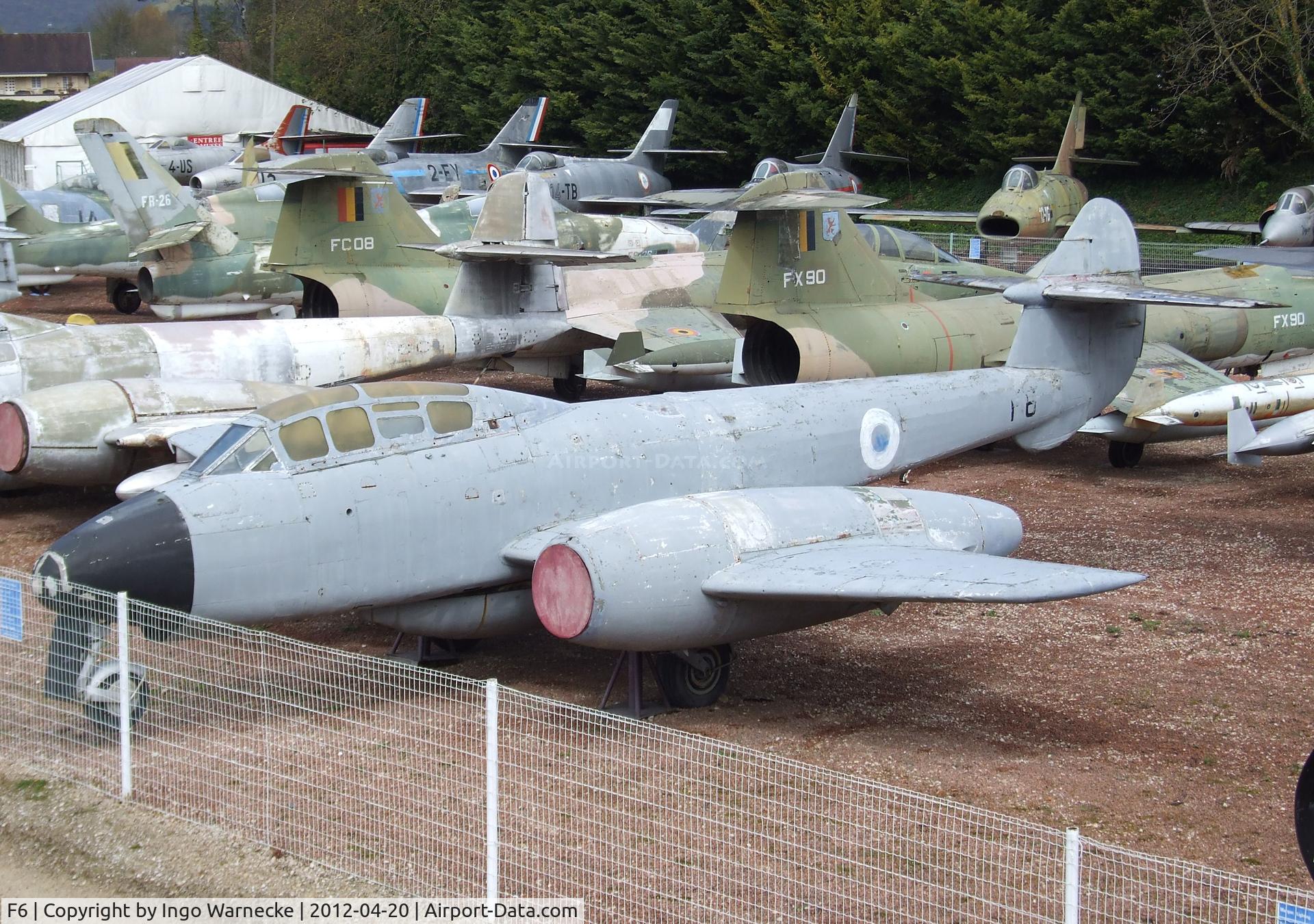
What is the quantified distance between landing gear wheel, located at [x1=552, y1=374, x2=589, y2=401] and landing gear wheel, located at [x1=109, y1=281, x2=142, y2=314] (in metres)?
12.2

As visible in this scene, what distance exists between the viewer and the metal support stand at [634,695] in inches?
332

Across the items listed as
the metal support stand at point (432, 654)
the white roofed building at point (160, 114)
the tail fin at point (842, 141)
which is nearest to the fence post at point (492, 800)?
the metal support stand at point (432, 654)

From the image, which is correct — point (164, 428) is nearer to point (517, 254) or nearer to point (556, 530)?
point (517, 254)

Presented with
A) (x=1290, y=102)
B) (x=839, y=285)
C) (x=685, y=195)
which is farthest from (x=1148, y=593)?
(x=1290, y=102)

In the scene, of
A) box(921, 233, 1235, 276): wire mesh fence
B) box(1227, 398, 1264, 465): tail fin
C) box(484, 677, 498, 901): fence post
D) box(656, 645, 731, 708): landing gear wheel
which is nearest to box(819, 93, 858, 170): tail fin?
box(921, 233, 1235, 276): wire mesh fence

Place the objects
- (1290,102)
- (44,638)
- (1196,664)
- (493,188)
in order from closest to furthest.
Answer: (44,638) < (1196,664) < (493,188) < (1290,102)

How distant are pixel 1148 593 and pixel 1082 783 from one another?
395cm

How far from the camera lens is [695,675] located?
874 centimetres

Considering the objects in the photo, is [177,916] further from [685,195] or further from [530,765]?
[685,195]

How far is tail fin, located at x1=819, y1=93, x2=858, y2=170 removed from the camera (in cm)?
3762

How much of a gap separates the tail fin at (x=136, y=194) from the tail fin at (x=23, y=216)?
5.74 meters

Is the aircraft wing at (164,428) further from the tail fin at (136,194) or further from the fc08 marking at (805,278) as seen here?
the tail fin at (136,194)

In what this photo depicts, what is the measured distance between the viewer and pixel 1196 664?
31.0ft

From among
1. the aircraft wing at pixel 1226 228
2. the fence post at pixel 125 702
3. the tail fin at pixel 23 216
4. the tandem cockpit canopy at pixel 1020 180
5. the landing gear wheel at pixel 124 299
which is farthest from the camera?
the tandem cockpit canopy at pixel 1020 180
